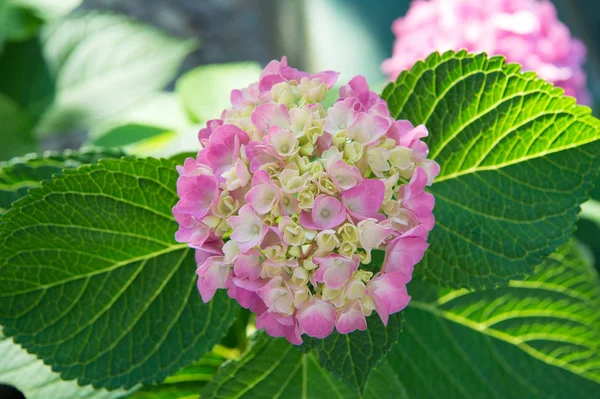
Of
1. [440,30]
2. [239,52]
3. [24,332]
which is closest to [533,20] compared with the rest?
[440,30]

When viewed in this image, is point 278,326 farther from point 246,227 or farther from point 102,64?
point 102,64

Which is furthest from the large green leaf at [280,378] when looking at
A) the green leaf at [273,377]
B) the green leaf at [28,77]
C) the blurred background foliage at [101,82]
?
the green leaf at [28,77]

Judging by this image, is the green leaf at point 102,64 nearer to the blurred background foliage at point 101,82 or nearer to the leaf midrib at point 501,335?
the blurred background foliage at point 101,82

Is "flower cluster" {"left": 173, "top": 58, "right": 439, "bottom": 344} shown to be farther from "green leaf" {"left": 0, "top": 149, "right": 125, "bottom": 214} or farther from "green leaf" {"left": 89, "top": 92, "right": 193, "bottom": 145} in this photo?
"green leaf" {"left": 89, "top": 92, "right": 193, "bottom": 145}

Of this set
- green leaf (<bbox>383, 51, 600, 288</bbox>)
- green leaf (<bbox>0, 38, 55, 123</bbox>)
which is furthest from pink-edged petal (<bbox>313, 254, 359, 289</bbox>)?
green leaf (<bbox>0, 38, 55, 123</bbox>)

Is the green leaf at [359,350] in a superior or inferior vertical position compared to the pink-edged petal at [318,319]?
inferior

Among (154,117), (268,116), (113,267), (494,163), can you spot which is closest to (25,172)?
(113,267)
